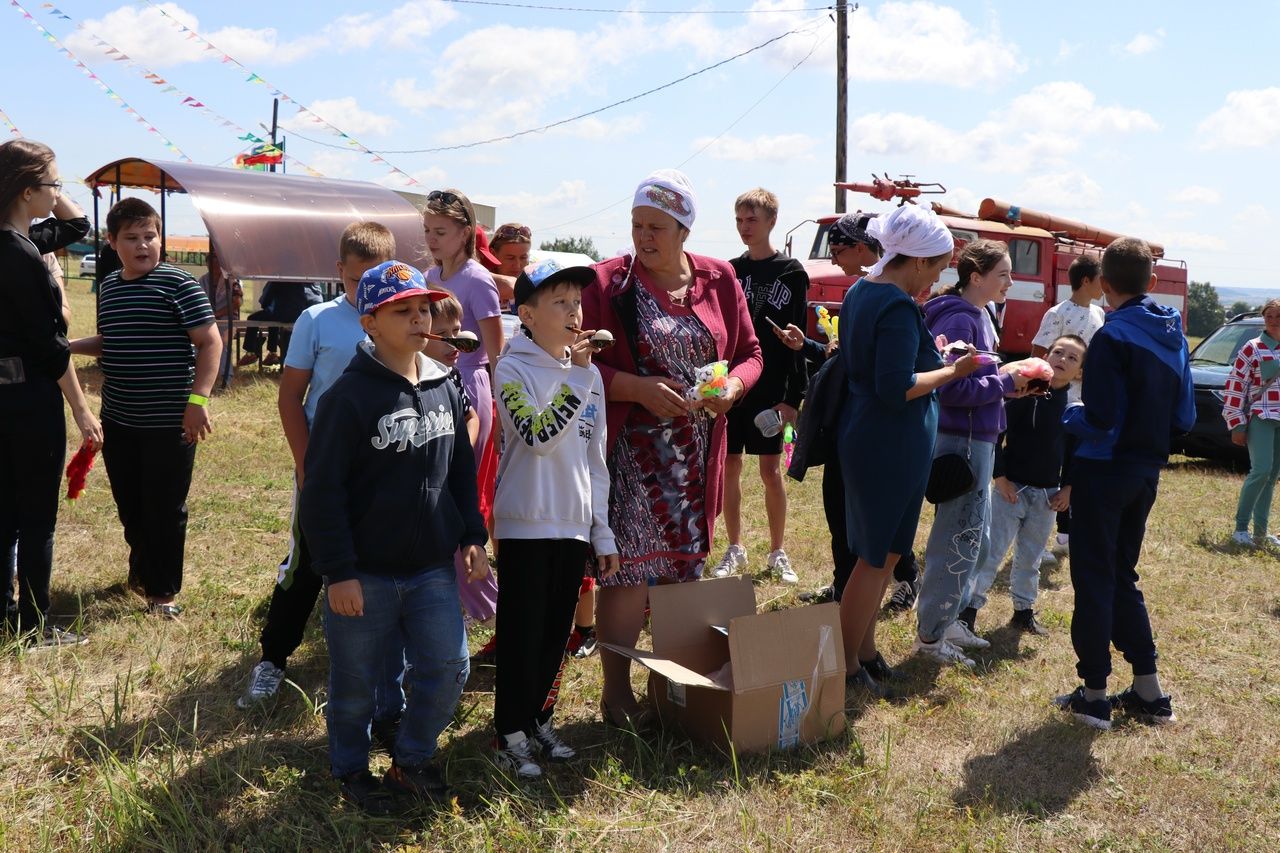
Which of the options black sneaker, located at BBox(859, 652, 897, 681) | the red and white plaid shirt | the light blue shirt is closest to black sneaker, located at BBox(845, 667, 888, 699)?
black sneaker, located at BBox(859, 652, 897, 681)

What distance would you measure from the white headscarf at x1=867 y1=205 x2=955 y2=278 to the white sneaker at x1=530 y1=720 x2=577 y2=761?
207cm

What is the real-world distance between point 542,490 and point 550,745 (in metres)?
0.90

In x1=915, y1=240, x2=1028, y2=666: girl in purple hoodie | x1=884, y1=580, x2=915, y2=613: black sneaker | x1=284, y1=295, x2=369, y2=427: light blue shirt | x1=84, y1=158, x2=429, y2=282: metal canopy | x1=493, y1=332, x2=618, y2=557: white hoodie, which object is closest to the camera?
x1=493, y1=332, x2=618, y2=557: white hoodie

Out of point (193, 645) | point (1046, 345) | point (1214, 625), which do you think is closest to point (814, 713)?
point (193, 645)

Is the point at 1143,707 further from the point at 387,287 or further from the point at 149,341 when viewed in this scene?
the point at 149,341

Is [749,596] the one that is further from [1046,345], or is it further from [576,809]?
[1046,345]

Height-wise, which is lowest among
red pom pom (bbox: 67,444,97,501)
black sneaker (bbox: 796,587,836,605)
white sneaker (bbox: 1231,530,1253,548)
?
black sneaker (bbox: 796,587,836,605)

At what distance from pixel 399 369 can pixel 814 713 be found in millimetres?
1871

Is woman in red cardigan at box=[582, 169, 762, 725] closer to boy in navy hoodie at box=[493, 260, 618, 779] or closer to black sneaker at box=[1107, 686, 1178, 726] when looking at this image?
boy in navy hoodie at box=[493, 260, 618, 779]

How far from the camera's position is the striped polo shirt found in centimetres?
438

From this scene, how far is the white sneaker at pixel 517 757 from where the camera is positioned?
327 cm

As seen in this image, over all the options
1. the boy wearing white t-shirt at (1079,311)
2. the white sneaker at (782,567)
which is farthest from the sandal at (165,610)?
the boy wearing white t-shirt at (1079,311)

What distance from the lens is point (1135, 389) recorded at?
379 cm

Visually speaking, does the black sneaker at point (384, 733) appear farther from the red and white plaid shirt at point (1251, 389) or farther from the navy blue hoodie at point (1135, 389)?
the red and white plaid shirt at point (1251, 389)
